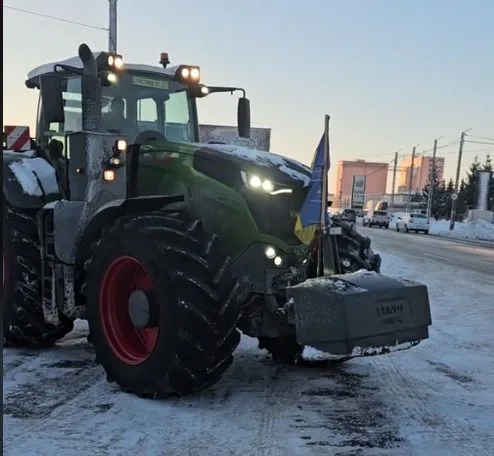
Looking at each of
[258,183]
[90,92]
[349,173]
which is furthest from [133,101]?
[349,173]

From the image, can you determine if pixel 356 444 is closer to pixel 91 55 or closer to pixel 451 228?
pixel 91 55

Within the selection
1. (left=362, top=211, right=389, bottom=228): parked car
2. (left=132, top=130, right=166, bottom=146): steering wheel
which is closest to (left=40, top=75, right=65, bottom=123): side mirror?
(left=132, top=130, right=166, bottom=146): steering wheel

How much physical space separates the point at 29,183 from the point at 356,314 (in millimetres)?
3494

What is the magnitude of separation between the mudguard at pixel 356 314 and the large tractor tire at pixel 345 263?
1009 mm

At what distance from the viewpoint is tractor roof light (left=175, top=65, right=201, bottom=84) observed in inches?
249

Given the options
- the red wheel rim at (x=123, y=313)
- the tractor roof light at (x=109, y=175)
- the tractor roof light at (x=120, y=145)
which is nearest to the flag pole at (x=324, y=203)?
the red wheel rim at (x=123, y=313)

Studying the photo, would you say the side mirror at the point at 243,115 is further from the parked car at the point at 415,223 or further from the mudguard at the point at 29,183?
the parked car at the point at 415,223

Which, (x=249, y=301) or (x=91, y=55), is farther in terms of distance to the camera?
(x=91, y=55)

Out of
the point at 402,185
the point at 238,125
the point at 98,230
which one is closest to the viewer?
the point at 98,230

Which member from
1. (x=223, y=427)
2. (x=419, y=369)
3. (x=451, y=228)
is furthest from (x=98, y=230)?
(x=451, y=228)

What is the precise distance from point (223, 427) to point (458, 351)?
344cm

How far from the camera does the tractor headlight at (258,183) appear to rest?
192 inches

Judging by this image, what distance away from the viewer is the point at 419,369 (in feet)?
19.2

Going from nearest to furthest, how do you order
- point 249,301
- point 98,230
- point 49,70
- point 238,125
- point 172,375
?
point 172,375 < point 249,301 < point 98,230 < point 49,70 < point 238,125
